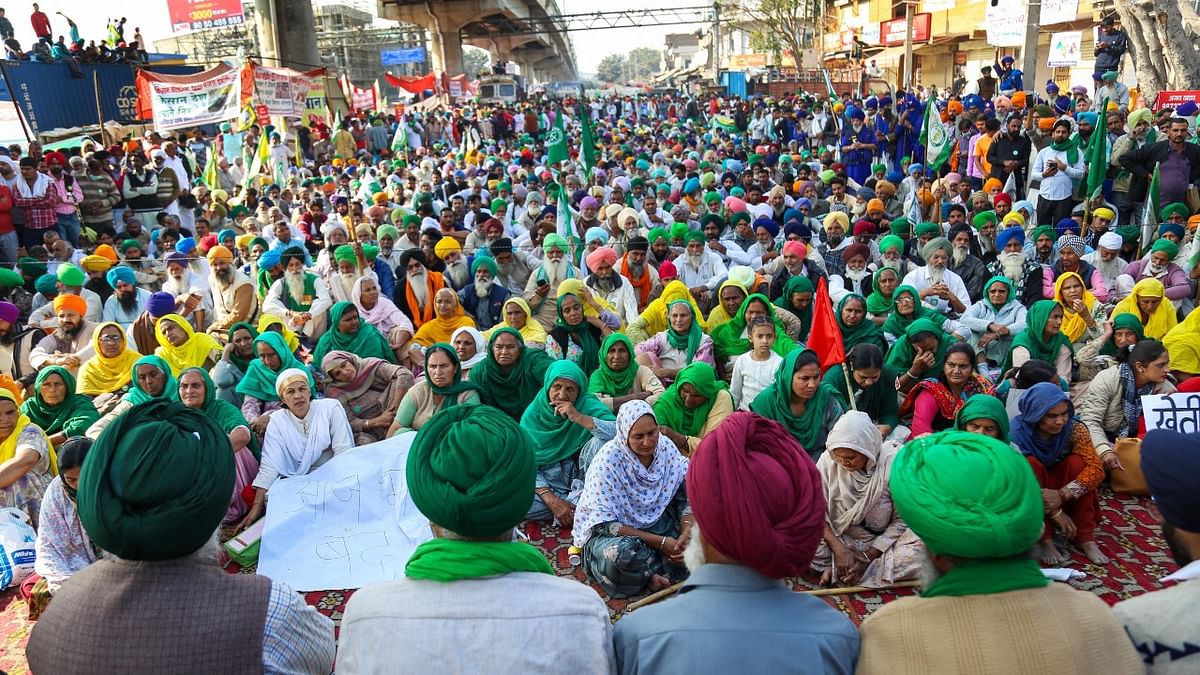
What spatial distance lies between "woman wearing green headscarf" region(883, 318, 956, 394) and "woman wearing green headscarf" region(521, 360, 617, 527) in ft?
5.43

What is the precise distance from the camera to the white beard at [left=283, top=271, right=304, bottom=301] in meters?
6.46

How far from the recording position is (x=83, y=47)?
15.6 meters

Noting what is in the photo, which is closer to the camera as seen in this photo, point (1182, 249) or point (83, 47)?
point (1182, 249)

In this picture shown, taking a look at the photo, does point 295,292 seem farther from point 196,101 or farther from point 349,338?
point 196,101

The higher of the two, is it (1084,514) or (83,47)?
(83,47)

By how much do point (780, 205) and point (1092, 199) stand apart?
3.08m

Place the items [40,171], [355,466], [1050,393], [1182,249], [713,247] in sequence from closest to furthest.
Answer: [1050,393]
[355,466]
[1182,249]
[713,247]
[40,171]

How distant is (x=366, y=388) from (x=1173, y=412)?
413cm

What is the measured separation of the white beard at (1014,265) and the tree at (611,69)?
447 ft

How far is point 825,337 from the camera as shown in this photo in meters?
4.49

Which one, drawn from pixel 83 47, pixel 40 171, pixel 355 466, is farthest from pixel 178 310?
pixel 83 47

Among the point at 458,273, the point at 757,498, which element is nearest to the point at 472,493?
the point at 757,498

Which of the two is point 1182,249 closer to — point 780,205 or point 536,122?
point 780,205

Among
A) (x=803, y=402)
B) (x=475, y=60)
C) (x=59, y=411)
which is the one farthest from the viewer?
(x=475, y=60)
